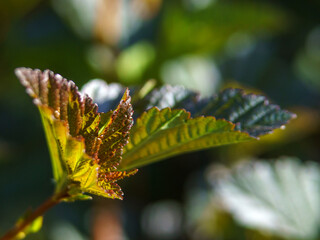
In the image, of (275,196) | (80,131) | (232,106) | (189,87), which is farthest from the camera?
(189,87)

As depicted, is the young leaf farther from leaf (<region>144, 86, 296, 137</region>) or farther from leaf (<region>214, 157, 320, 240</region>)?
leaf (<region>214, 157, 320, 240</region>)

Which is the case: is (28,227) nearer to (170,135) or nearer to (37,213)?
(37,213)

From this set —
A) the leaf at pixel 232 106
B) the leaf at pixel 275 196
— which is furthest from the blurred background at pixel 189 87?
the leaf at pixel 232 106

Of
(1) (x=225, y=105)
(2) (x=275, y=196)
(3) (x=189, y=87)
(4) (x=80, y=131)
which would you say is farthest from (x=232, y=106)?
(3) (x=189, y=87)

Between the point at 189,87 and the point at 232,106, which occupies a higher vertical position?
the point at 189,87

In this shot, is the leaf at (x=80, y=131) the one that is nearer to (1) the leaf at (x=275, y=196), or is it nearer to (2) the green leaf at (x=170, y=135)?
Result: (2) the green leaf at (x=170, y=135)

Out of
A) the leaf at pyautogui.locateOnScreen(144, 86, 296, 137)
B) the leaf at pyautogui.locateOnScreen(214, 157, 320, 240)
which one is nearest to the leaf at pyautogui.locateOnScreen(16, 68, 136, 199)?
the leaf at pyautogui.locateOnScreen(144, 86, 296, 137)
